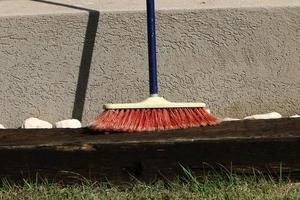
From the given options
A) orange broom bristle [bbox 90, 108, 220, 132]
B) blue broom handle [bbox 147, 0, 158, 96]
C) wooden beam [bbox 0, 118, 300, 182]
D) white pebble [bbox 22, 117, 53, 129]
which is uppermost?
blue broom handle [bbox 147, 0, 158, 96]

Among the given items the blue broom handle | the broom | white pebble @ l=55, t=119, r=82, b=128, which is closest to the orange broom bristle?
the broom

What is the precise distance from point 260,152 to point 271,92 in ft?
2.83

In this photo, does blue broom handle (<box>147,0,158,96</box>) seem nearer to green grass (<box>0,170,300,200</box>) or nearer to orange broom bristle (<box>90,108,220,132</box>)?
orange broom bristle (<box>90,108,220,132</box>)

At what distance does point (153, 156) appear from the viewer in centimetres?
273

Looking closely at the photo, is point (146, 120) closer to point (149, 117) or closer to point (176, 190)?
point (149, 117)

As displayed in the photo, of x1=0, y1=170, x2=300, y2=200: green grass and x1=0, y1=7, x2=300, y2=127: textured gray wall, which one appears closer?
x1=0, y1=170, x2=300, y2=200: green grass

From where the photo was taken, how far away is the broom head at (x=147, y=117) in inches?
112

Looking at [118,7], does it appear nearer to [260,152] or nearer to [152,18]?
[152,18]

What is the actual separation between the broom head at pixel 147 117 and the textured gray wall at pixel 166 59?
0.62 metres

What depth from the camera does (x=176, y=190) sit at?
8.81 ft

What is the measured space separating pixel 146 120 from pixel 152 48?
0.43 m

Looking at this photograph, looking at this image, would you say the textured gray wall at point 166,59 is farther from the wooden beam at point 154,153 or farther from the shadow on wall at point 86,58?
the wooden beam at point 154,153

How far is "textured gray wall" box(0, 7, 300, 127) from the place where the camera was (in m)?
3.47

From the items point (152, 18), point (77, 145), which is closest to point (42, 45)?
point (152, 18)
